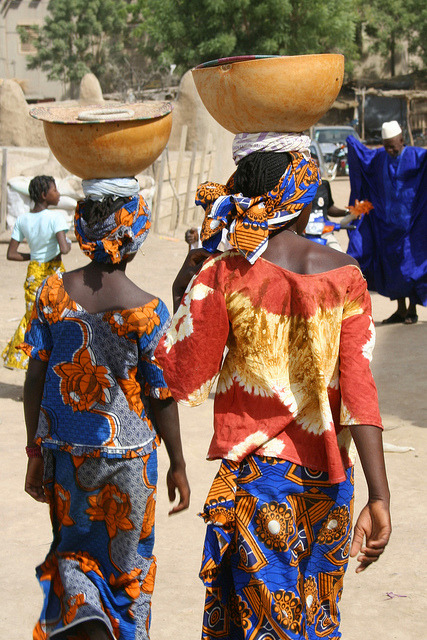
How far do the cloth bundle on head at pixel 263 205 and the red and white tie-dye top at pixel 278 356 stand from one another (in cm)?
7

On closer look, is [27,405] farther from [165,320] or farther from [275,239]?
[275,239]

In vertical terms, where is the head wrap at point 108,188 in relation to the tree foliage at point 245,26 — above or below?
above

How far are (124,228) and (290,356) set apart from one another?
2.77ft

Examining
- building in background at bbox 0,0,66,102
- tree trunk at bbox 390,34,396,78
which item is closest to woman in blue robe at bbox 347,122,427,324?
tree trunk at bbox 390,34,396,78

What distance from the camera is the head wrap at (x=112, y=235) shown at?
8.97 ft

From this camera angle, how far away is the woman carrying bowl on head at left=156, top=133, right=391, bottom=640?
83.8 inches

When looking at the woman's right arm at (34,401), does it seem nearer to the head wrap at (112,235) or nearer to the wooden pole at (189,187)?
the head wrap at (112,235)

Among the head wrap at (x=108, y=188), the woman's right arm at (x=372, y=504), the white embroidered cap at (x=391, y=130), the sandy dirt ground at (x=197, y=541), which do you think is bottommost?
the sandy dirt ground at (x=197, y=541)

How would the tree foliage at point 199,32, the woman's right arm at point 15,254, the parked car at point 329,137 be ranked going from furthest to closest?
the tree foliage at point 199,32, the parked car at point 329,137, the woman's right arm at point 15,254

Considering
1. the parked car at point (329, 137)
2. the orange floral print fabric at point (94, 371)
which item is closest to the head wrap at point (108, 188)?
the orange floral print fabric at point (94, 371)

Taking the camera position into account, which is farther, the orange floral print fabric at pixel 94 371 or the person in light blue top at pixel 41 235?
the person in light blue top at pixel 41 235

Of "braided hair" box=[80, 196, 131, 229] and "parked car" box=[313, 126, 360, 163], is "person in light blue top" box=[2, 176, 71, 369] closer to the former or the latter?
"braided hair" box=[80, 196, 131, 229]

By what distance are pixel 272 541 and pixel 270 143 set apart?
3.37 feet

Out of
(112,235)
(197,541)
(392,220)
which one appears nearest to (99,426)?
(112,235)
